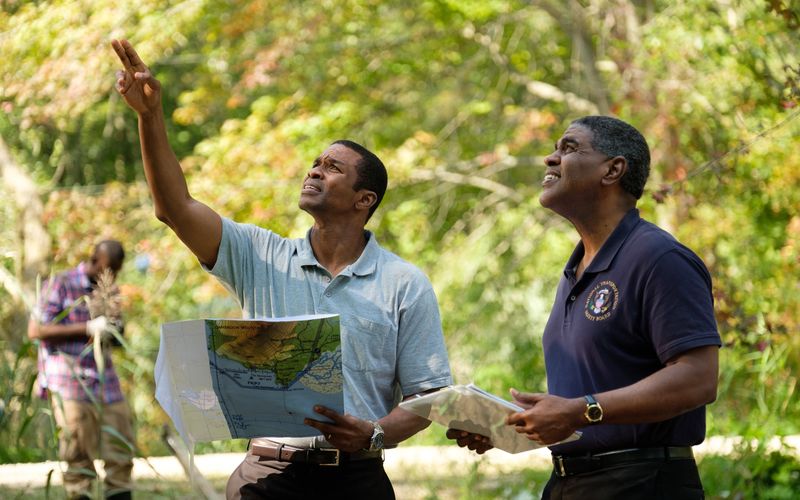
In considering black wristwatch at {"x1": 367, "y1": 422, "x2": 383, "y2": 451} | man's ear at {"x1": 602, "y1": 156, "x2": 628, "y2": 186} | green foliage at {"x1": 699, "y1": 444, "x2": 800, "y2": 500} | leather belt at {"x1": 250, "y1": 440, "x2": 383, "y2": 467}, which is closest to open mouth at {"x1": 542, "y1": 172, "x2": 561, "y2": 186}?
man's ear at {"x1": 602, "y1": 156, "x2": 628, "y2": 186}

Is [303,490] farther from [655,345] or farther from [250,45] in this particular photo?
[250,45]

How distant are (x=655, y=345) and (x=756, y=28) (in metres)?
5.21

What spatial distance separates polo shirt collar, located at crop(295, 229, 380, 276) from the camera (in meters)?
3.44

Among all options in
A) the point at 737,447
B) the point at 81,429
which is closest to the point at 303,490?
the point at 81,429

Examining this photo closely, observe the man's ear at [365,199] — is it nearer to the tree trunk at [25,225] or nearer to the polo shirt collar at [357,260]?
the polo shirt collar at [357,260]

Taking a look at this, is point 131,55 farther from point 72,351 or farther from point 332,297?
point 72,351

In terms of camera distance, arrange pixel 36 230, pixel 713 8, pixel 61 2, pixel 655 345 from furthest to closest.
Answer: pixel 36 230 < pixel 61 2 < pixel 713 8 < pixel 655 345

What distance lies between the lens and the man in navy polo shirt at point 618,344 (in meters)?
2.73

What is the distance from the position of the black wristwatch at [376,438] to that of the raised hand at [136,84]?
3.48ft

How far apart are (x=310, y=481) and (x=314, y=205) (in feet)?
2.70

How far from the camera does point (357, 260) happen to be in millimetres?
Result: 3492

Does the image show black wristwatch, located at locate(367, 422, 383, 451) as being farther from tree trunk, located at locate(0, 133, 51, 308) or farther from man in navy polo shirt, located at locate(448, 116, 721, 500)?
tree trunk, located at locate(0, 133, 51, 308)

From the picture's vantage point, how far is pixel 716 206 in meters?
10.1

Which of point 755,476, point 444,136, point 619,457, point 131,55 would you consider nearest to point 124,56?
point 131,55
